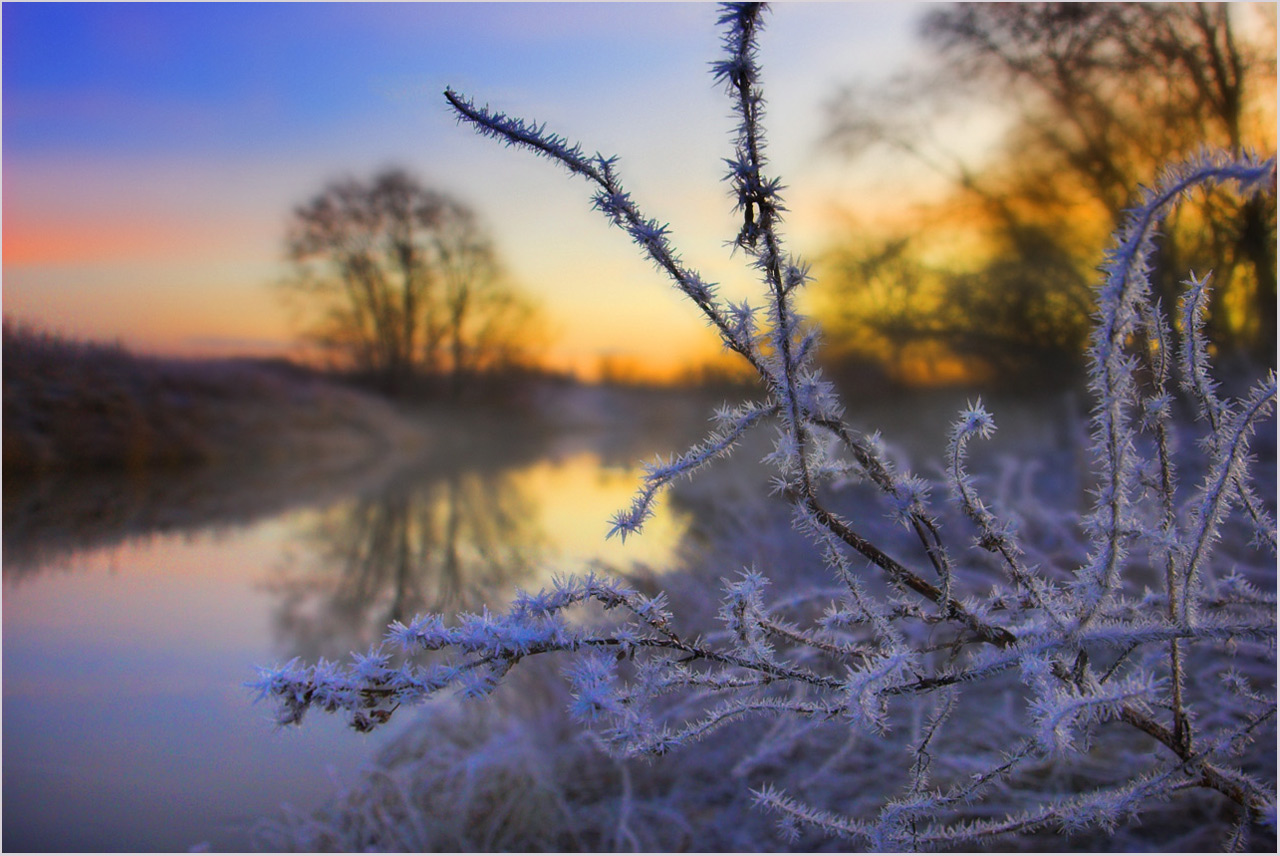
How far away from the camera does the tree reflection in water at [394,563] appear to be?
1501mm

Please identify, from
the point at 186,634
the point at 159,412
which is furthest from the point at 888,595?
the point at 159,412

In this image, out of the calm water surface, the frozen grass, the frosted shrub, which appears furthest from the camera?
the frozen grass

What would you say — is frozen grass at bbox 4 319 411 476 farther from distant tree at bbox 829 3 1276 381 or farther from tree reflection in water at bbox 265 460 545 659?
distant tree at bbox 829 3 1276 381

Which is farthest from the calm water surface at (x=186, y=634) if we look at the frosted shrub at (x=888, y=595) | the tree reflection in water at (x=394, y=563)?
the frosted shrub at (x=888, y=595)

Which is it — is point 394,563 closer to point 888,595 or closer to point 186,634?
point 186,634

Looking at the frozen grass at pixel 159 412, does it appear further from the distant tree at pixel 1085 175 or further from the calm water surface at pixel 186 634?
the distant tree at pixel 1085 175

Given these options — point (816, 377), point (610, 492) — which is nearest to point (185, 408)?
point (610, 492)

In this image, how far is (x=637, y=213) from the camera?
1.33 feet

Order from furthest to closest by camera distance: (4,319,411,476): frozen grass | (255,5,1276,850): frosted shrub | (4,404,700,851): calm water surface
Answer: (4,319,411,476): frozen grass < (4,404,700,851): calm water surface < (255,5,1276,850): frosted shrub

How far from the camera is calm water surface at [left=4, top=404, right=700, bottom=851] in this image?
47.2 inches

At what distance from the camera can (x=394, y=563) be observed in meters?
1.78

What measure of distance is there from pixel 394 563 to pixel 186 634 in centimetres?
46

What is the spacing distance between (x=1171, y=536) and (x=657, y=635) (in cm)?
36

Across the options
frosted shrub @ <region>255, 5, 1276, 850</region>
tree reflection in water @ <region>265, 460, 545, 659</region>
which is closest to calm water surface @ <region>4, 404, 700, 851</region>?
tree reflection in water @ <region>265, 460, 545, 659</region>
